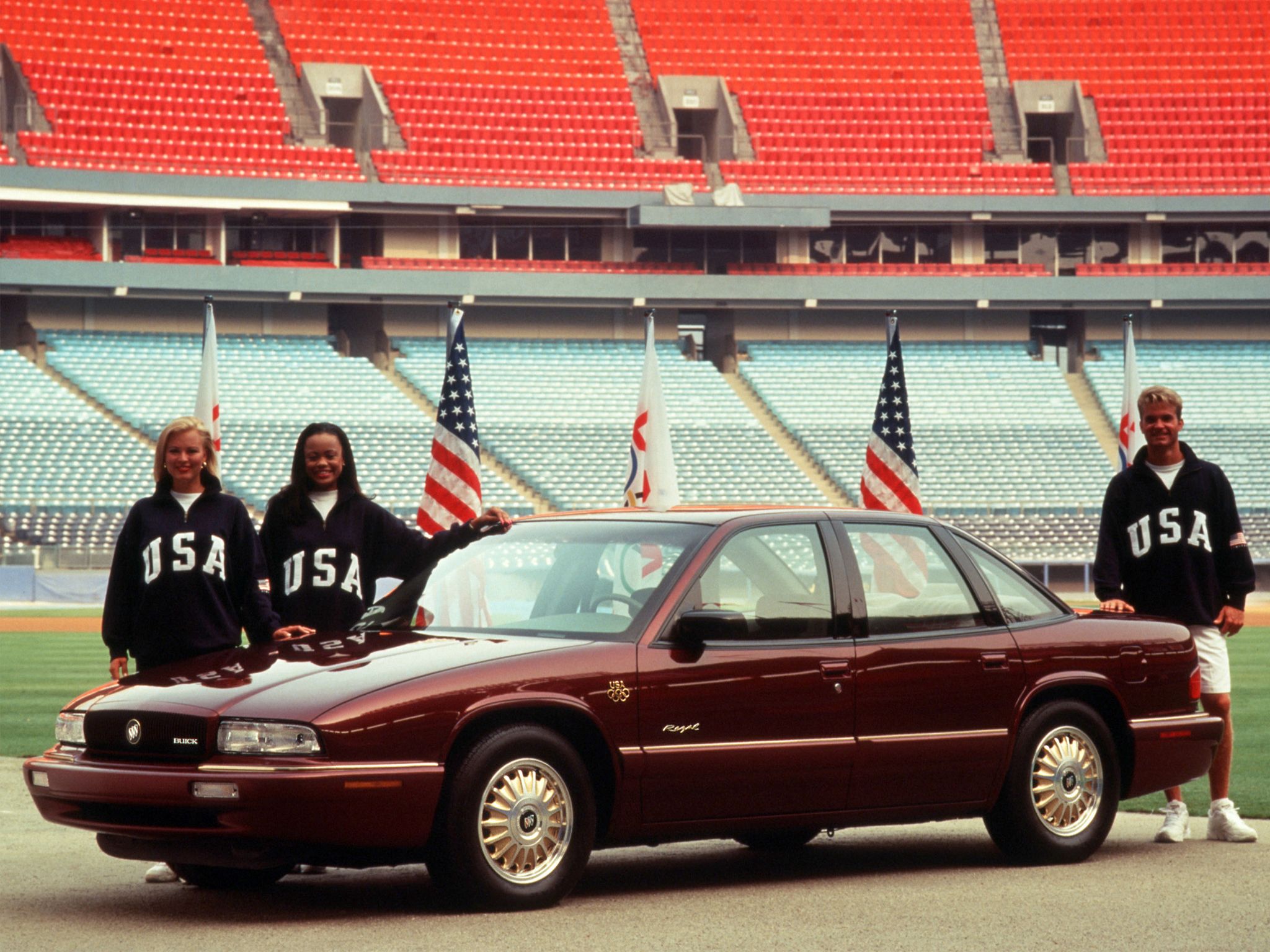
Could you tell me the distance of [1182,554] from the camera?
9180 millimetres

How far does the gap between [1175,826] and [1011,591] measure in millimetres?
1454

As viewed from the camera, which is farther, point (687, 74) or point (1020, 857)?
point (687, 74)

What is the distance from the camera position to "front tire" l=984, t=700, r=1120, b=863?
27.1 feet

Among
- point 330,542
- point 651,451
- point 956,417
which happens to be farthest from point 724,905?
point 956,417

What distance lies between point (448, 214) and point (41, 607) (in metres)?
17.1

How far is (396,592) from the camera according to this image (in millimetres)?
8078

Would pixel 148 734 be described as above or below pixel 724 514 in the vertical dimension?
below

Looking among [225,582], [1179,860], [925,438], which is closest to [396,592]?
[225,582]

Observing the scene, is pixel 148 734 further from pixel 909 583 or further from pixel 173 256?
pixel 173 256

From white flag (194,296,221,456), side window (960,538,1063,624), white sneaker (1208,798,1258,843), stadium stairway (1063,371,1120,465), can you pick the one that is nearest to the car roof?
side window (960,538,1063,624)

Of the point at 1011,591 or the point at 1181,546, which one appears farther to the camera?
the point at 1181,546

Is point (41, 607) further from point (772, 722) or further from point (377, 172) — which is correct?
point (772, 722)

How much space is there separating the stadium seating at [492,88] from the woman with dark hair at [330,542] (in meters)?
40.4

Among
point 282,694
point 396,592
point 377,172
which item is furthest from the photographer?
point 377,172
